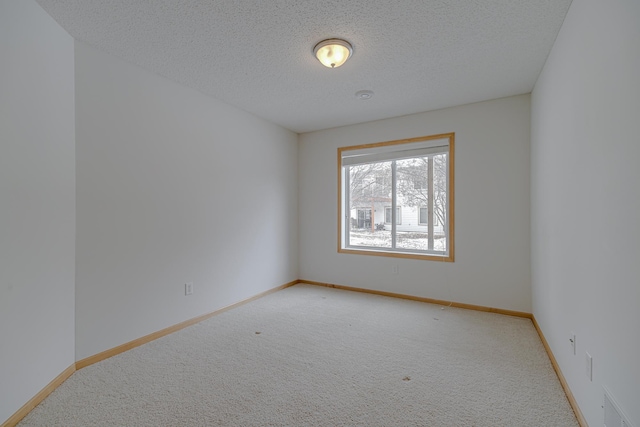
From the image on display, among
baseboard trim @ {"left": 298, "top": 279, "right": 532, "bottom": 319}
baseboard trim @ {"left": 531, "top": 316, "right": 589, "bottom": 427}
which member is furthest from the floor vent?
baseboard trim @ {"left": 298, "top": 279, "right": 532, "bottom": 319}

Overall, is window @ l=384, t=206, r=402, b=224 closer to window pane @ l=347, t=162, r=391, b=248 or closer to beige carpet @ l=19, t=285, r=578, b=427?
window pane @ l=347, t=162, r=391, b=248

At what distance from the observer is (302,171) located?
4879mm

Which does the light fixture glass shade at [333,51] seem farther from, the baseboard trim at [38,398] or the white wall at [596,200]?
the baseboard trim at [38,398]

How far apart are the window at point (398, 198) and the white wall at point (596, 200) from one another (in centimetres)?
147

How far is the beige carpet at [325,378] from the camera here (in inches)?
68.2

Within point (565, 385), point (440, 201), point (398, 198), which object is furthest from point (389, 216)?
point (565, 385)

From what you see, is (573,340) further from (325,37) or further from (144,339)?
(144,339)

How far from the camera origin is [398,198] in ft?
14.0

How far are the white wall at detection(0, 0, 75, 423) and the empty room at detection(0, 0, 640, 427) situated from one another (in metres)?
0.01

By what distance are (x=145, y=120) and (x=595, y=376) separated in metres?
3.60

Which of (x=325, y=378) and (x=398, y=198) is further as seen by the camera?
(x=398, y=198)

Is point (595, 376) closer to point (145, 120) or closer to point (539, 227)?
point (539, 227)

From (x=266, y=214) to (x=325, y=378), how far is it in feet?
8.30

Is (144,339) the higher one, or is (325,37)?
(325,37)
